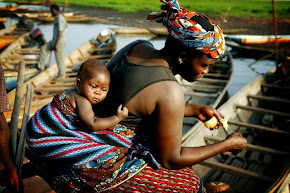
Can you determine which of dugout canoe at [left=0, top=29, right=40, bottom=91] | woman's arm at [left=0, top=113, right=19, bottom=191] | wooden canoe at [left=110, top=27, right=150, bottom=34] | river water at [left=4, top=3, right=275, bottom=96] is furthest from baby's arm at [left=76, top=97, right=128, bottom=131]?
wooden canoe at [left=110, top=27, right=150, bottom=34]

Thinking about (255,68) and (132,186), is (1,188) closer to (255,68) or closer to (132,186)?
(132,186)

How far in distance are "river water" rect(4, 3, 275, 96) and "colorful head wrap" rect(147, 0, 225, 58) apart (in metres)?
7.60

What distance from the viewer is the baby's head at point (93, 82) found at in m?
1.57

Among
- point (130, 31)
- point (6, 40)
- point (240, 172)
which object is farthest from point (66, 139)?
point (130, 31)

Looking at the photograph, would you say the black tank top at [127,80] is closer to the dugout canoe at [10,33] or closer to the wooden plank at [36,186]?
the wooden plank at [36,186]

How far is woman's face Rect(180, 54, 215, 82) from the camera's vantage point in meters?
1.55

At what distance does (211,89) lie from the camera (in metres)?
6.17

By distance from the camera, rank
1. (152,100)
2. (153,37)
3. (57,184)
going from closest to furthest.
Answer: (152,100)
(57,184)
(153,37)

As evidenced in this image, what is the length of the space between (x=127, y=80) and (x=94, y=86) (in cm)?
20

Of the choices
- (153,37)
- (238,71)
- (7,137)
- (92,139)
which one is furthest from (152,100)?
(153,37)

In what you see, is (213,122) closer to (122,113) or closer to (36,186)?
(122,113)

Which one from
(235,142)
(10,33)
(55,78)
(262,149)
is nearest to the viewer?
(235,142)

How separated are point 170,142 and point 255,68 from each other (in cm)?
1139

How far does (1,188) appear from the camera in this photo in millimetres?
1828
